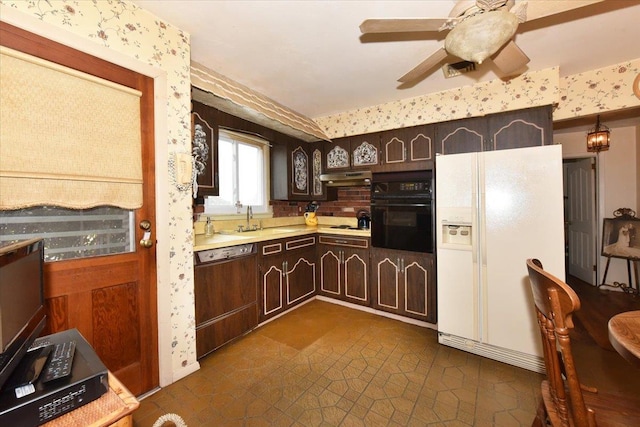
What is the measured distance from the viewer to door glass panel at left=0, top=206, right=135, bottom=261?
4.12ft

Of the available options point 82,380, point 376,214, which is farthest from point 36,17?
point 376,214

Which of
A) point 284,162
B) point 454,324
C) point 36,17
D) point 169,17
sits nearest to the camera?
point 36,17

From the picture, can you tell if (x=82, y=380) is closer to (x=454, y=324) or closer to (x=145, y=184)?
(x=145, y=184)

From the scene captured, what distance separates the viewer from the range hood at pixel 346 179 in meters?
3.26

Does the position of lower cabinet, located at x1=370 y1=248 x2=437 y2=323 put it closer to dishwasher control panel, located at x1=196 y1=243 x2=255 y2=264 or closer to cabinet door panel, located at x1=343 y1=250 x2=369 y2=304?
cabinet door panel, located at x1=343 y1=250 x2=369 y2=304

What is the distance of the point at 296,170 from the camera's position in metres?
3.47

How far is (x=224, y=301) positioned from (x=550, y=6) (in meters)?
2.72

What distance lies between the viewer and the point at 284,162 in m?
3.33

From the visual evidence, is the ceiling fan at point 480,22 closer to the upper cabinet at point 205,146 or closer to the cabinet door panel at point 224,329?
the upper cabinet at point 205,146

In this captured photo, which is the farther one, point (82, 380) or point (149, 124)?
point (149, 124)

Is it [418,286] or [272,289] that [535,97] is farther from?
[272,289]

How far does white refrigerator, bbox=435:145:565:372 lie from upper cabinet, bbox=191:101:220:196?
2.00m

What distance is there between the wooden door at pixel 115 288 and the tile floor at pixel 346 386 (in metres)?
0.31

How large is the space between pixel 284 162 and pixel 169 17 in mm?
1840
